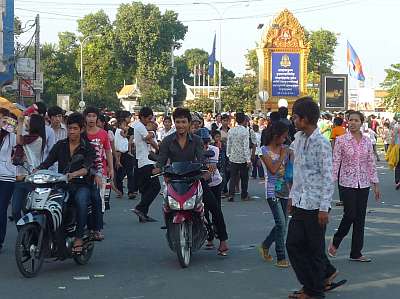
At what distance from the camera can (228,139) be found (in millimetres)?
16375

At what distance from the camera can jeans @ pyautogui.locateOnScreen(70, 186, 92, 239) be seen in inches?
318

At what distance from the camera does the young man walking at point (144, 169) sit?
1202cm

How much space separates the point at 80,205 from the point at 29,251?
78 centimetres

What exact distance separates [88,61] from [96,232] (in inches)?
2490

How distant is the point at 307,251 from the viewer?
6.71m

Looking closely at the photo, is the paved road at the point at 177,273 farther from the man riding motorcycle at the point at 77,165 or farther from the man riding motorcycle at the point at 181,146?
the man riding motorcycle at the point at 181,146

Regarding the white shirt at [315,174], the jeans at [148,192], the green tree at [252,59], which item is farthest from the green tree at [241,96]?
the white shirt at [315,174]

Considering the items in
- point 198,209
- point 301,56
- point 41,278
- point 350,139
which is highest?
point 301,56

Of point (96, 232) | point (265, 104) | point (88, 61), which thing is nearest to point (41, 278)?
point (96, 232)

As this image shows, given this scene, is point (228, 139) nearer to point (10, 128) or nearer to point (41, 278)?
point (10, 128)

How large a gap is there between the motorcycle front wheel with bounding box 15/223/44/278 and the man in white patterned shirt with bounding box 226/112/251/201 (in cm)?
867

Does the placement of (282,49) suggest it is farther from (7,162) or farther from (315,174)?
(315,174)

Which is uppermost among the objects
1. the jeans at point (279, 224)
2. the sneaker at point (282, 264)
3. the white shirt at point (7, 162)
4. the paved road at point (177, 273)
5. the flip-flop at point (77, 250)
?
the white shirt at point (7, 162)

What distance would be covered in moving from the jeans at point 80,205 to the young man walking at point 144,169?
3.68m
